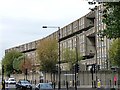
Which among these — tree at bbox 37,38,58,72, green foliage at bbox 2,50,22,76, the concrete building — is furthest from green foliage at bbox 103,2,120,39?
green foliage at bbox 2,50,22,76

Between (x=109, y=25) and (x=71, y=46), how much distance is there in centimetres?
11594

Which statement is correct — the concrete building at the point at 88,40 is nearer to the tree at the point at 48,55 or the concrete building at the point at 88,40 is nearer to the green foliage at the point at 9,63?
the tree at the point at 48,55

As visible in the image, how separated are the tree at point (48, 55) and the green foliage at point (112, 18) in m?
81.6

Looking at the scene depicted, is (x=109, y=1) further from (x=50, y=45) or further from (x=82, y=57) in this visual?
(x=82, y=57)

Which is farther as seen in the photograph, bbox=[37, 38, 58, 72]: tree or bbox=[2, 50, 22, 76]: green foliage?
bbox=[2, 50, 22, 76]: green foliage

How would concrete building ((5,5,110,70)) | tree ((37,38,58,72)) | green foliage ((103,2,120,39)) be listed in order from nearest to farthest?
green foliage ((103,2,120,39)) → tree ((37,38,58,72)) → concrete building ((5,5,110,70))

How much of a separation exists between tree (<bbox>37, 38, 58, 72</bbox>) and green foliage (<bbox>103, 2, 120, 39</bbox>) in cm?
8156

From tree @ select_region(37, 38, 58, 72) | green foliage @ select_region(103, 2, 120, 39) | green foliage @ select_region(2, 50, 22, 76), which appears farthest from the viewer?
green foliage @ select_region(2, 50, 22, 76)

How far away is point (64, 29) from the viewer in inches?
6048

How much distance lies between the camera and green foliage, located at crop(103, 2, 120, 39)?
54.9ft

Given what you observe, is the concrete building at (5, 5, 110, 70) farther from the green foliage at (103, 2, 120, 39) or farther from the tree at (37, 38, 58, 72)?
the green foliage at (103, 2, 120, 39)

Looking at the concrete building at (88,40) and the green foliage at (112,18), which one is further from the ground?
the concrete building at (88,40)

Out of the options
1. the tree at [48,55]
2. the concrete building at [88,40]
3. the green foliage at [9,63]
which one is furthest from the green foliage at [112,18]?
the green foliage at [9,63]

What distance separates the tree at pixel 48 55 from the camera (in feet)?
329
